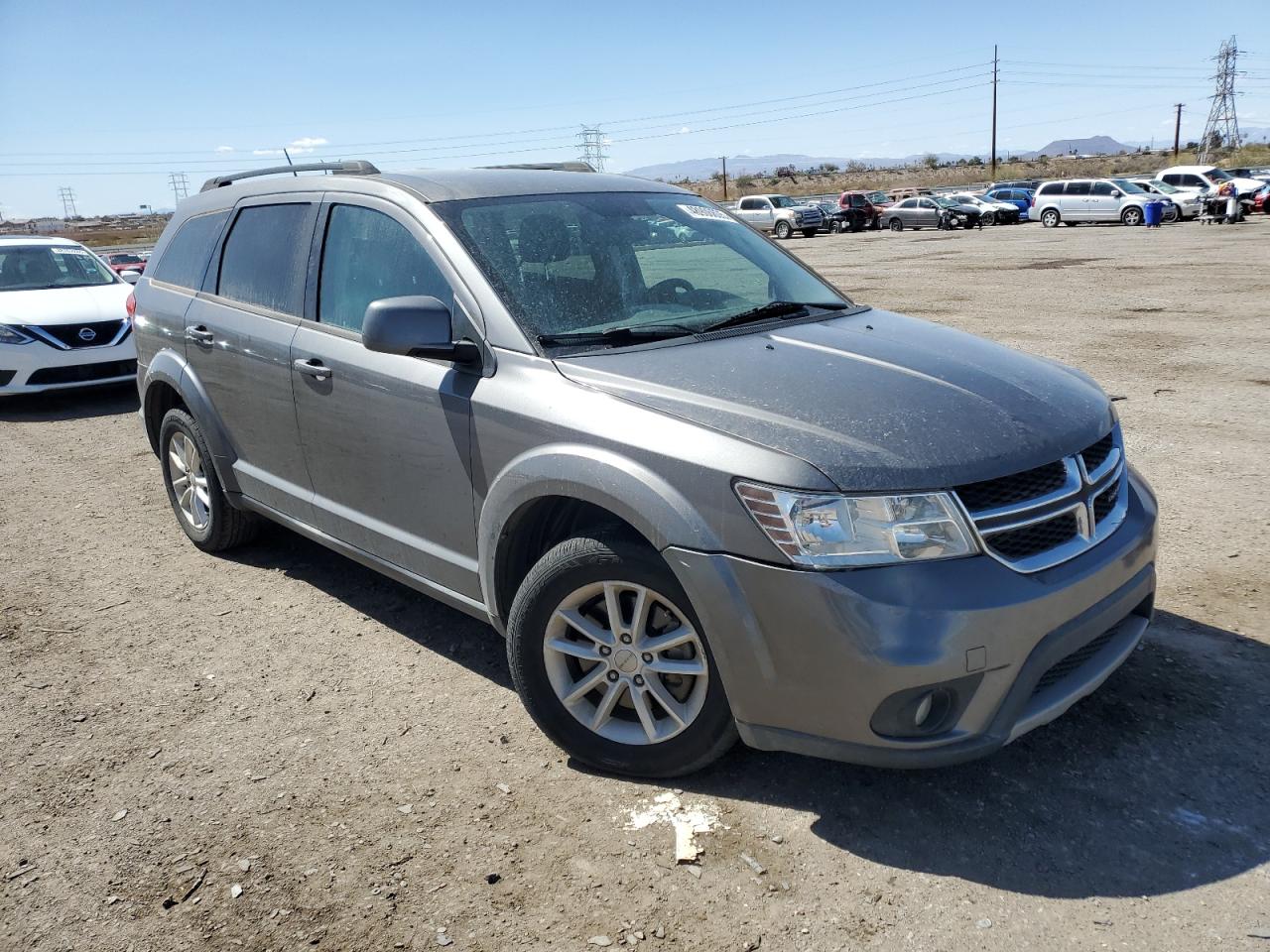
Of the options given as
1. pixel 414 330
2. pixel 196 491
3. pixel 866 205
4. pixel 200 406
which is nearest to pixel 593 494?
pixel 414 330

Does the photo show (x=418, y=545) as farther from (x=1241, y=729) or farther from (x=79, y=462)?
(x=79, y=462)

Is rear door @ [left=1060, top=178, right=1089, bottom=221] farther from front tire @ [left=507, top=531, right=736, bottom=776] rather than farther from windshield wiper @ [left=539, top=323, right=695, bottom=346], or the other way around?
front tire @ [left=507, top=531, right=736, bottom=776]

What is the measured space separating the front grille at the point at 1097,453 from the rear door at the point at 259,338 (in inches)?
118

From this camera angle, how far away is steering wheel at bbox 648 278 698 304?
377cm

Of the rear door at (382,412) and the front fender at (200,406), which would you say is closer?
the rear door at (382,412)

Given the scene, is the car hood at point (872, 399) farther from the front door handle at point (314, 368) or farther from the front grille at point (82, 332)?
the front grille at point (82, 332)

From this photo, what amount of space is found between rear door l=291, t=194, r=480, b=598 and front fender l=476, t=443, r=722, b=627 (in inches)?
6.7

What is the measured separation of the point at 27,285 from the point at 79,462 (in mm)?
3906

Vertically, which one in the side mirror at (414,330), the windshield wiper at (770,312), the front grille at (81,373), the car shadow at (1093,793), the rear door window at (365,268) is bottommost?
the car shadow at (1093,793)

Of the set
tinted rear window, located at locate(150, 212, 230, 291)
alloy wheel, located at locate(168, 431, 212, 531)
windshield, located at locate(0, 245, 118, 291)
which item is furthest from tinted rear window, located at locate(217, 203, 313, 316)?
windshield, located at locate(0, 245, 118, 291)

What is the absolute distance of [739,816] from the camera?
9.75 ft

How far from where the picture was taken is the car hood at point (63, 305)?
31.7ft

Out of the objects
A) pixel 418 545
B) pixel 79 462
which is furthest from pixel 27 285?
pixel 418 545

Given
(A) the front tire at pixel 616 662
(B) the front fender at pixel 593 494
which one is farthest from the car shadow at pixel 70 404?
(A) the front tire at pixel 616 662
